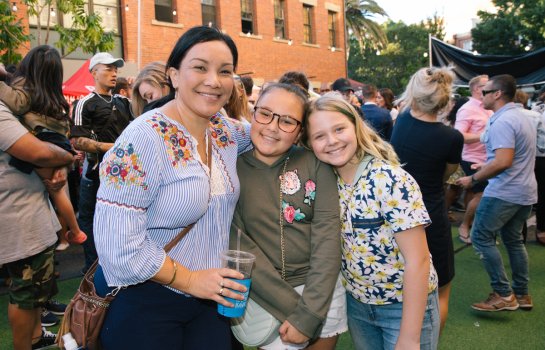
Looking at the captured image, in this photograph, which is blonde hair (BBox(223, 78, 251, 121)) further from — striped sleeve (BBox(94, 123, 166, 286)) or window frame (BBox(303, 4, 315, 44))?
window frame (BBox(303, 4, 315, 44))

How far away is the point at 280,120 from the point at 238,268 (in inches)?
28.0

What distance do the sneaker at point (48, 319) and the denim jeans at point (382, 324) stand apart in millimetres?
3027

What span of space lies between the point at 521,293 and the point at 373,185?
10.3 feet

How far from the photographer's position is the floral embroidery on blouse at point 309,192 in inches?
77.1

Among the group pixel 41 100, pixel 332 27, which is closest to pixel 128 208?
pixel 41 100

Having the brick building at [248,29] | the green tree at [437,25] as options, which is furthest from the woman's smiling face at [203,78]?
the green tree at [437,25]

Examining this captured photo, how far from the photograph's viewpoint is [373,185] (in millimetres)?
1908

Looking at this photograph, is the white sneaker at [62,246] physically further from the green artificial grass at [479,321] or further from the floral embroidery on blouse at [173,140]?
the floral embroidery on blouse at [173,140]

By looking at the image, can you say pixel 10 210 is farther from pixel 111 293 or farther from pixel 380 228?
pixel 380 228

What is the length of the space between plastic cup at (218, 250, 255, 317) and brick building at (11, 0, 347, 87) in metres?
10.8

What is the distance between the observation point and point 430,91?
2.94m

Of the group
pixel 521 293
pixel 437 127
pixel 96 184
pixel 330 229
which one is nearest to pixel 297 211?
pixel 330 229

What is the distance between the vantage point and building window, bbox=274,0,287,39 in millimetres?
18359

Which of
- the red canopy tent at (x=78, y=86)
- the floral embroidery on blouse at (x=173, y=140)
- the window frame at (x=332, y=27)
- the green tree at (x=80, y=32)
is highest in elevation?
the window frame at (x=332, y=27)
